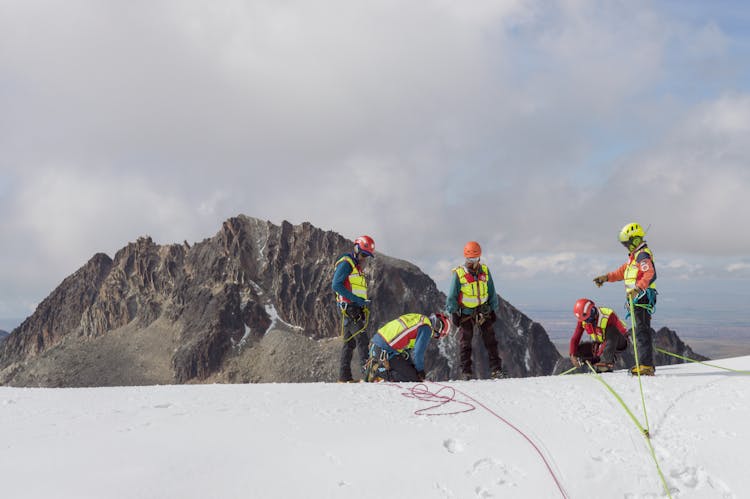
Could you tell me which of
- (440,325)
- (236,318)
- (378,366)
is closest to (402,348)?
(378,366)

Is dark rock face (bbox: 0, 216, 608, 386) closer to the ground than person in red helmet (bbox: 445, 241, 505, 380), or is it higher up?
higher up

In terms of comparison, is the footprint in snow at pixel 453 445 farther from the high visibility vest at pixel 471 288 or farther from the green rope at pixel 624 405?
the high visibility vest at pixel 471 288

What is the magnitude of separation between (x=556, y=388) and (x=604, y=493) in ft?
11.7

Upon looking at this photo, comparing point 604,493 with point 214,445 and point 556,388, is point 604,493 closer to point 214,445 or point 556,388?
point 556,388

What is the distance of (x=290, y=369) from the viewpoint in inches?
5556

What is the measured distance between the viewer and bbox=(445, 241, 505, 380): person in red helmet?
497 inches

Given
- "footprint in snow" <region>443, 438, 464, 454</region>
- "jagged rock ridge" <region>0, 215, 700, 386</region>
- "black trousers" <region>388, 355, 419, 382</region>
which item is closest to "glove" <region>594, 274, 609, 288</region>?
"black trousers" <region>388, 355, 419, 382</region>

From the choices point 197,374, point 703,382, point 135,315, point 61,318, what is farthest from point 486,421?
point 61,318

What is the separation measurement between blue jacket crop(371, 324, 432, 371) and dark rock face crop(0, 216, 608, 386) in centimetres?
12173

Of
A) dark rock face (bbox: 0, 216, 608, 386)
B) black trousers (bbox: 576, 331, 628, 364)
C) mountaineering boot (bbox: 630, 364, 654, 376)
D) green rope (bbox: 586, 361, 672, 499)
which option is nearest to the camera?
green rope (bbox: 586, 361, 672, 499)

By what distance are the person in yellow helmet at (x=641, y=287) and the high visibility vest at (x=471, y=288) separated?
3105 millimetres

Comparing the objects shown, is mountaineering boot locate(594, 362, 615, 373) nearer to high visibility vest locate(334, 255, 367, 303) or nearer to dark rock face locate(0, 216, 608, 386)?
high visibility vest locate(334, 255, 367, 303)

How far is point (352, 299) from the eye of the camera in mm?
12977

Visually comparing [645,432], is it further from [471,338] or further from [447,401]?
[471,338]
